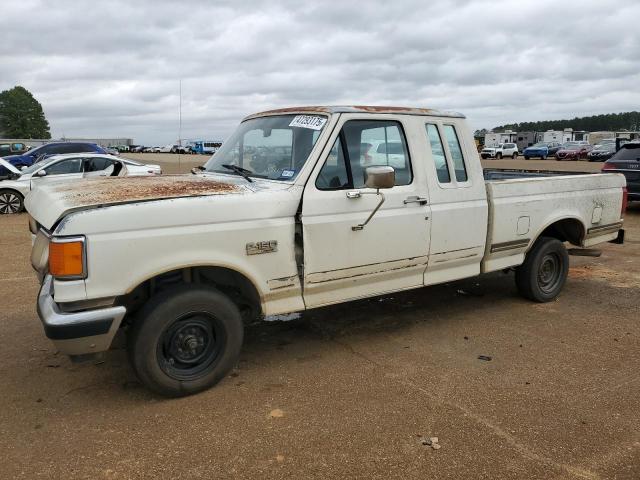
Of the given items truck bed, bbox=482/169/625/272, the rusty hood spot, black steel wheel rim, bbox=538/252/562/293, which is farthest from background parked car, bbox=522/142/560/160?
the rusty hood spot

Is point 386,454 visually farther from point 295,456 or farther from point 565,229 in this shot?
point 565,229

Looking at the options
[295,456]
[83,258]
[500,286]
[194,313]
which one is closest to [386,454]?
Answer: [295,456]

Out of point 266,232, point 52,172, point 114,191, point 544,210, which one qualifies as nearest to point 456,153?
point 544,210

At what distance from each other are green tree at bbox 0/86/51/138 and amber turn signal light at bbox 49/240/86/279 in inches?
4760

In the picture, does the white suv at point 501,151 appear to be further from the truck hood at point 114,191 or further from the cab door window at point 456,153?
the truck hood at point 114,191

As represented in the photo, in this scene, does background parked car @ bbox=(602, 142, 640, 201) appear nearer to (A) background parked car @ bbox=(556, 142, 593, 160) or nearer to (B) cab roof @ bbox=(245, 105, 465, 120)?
(B) cab roof @ bbox=(245, 105, 465, 120)

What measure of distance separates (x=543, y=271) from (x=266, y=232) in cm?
363

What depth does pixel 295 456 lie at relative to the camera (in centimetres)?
301

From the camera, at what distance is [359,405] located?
11.7 feet

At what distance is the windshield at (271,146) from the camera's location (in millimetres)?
4164

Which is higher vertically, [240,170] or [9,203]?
[240,170]

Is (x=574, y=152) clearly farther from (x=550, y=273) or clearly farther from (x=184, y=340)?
(x=184, y=340)

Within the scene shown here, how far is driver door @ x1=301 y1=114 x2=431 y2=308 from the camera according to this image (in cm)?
399

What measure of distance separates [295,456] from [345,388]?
2.90 feet
